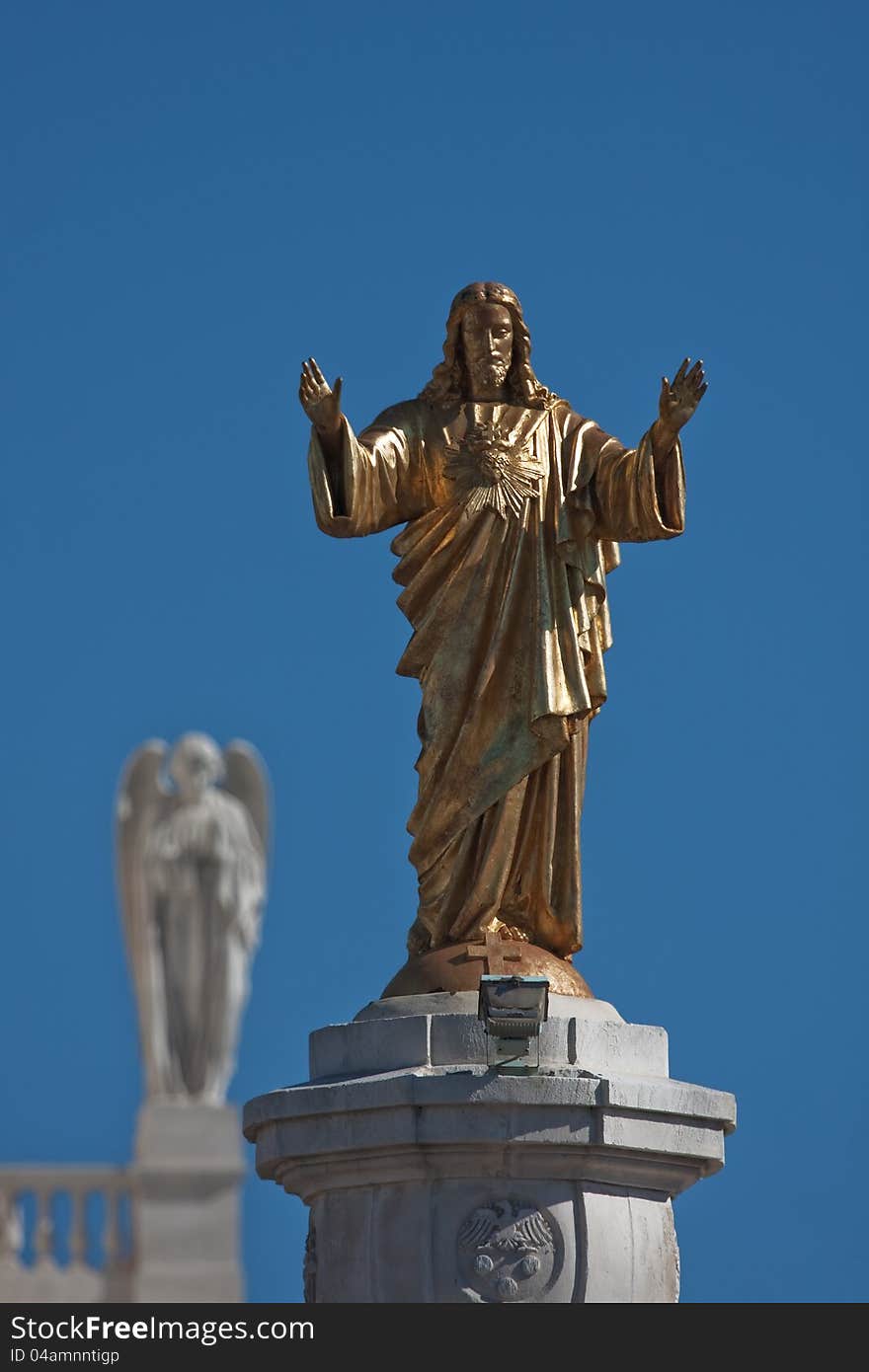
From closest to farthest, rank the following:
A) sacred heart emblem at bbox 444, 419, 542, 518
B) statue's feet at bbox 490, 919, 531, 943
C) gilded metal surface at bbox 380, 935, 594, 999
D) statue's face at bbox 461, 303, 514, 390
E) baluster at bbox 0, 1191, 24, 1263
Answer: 1. gilded metal surface at bbox 380, 935, 594, 999
2. statue's feet at bbox 490, 919, 531, 943
3. sacred heart emblem at bbox 444, 419, 542, 518
4. statue's face at bbox 461, 303, 514, 390
5. baluster at bbox 0, 1191, 24, 1263

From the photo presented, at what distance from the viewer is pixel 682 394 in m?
14.1

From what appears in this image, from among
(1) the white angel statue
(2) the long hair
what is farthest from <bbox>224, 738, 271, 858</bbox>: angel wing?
(2) the long hair

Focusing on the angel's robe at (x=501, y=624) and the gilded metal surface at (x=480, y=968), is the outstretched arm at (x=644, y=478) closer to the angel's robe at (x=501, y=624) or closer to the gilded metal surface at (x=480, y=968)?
the angel's robe at (x=501, y=624)

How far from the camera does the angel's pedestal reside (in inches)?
525

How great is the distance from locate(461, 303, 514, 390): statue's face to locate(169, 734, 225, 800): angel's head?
1443 centimetres

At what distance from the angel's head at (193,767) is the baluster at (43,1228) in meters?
4.02

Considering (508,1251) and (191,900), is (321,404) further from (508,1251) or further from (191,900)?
(191,900)

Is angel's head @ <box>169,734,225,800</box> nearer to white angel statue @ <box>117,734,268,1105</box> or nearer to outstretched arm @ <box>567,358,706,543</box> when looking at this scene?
white angel statue @ <box>117,734,268,1105</box>

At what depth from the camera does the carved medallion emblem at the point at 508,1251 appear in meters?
13.3

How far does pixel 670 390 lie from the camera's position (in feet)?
46.2

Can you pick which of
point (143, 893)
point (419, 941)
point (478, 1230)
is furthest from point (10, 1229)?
point (478, 1230)
